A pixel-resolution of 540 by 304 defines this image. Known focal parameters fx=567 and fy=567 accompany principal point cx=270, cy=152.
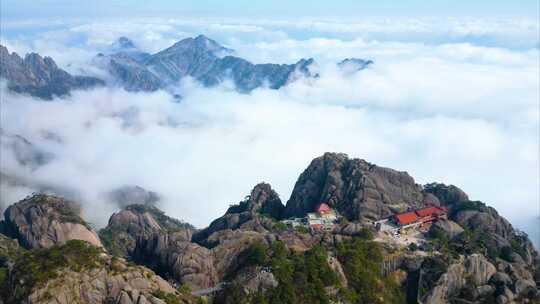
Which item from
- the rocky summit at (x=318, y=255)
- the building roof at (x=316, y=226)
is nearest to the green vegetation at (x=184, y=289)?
the rocky summit at (x=318, y=255)

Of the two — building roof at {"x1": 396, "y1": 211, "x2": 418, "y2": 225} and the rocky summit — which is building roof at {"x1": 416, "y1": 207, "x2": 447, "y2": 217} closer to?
the rocky summit

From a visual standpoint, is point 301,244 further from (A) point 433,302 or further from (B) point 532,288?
(B) point 532,288

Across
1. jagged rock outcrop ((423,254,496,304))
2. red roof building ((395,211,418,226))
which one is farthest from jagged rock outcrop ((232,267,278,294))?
red roof building ((395,211,418,226))

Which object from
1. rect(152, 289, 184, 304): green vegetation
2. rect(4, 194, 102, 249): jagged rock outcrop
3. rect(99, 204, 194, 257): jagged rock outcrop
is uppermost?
rect(152, 289, 184, 304): green vegetation

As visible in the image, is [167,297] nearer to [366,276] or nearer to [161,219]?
[366,276]

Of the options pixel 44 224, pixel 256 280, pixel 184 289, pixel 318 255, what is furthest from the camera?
pixel 44 224

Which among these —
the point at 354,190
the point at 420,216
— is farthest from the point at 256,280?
the point at 354,190

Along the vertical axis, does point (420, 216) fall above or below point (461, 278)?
above

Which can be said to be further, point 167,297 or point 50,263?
point 50,263
